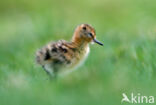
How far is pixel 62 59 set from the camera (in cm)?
723

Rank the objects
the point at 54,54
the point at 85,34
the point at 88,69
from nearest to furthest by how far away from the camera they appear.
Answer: the point at 54,54, the point at 85,34, the point at 88,69

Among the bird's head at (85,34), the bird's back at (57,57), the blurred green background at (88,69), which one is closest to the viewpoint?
the blurred green background at (88,69)

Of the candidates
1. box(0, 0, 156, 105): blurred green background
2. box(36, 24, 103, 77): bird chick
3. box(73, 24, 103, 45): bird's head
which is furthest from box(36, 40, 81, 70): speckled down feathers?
box(73, 24, 103, 45): bird's head

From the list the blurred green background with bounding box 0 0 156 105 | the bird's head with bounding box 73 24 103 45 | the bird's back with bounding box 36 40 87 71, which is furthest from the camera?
the bird's head with bounding box 73 24 103 45

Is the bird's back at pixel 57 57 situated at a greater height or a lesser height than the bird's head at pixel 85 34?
lesser

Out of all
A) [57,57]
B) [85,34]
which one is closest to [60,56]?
[57,57]

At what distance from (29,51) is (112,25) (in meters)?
4.40

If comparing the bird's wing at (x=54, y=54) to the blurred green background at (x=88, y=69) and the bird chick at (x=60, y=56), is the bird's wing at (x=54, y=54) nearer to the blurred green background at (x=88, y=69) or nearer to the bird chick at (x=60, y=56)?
the bird chick at (x=60, y=56)

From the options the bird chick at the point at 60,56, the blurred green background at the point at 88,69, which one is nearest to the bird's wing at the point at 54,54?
the bird chick at the point at 60,56

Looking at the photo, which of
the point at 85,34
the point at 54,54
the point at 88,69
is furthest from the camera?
the point at 88,69

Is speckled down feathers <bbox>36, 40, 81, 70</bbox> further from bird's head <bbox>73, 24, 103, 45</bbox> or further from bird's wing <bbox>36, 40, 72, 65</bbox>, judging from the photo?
bird's head <bbox>73, 24, 103, 45</bbox>

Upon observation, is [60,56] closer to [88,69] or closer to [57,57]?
[57,57]

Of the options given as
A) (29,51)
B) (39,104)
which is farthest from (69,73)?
(29,51)

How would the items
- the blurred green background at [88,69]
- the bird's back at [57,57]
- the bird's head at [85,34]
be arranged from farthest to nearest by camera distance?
1. the bird's head at [85,34]
2. the bird's back at [57,57]
3. the blurred green background at [88,69]
